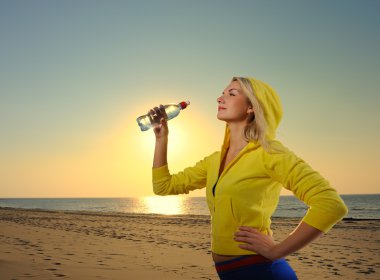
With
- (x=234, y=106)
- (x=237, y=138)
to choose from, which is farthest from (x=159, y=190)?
(x=234, y=106)

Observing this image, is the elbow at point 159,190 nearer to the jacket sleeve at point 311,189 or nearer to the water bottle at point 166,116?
the water bottle at point 166,116

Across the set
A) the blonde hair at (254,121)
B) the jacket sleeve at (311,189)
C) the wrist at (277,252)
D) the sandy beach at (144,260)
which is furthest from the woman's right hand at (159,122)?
the sandy beach at (144,260)

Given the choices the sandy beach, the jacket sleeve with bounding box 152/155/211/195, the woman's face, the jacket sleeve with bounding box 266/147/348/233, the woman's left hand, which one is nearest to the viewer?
the jacket sleeve with bounding box 266/147/348/233

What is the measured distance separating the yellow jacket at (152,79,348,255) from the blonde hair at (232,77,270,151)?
0.11 ft

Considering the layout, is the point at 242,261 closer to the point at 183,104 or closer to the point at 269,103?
the point at 269,103

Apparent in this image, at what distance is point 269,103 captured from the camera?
218 cm

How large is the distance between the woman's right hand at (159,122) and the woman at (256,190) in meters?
0.46

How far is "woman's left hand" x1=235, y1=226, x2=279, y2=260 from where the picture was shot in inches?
72.4

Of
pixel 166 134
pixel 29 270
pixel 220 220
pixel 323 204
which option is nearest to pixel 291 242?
pixel 323 204

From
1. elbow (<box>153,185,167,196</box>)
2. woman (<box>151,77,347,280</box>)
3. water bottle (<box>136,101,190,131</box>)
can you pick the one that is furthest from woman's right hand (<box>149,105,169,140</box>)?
woman (<box>151,77,347,280</box>)

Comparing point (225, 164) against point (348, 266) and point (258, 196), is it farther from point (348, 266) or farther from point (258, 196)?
point (348, 266)

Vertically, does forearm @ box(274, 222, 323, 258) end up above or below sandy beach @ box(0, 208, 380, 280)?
above

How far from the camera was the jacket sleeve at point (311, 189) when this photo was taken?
1722 mm

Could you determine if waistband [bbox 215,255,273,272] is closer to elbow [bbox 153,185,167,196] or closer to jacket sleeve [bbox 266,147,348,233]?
jacket sleeve [bbox 266,147,348,233]
